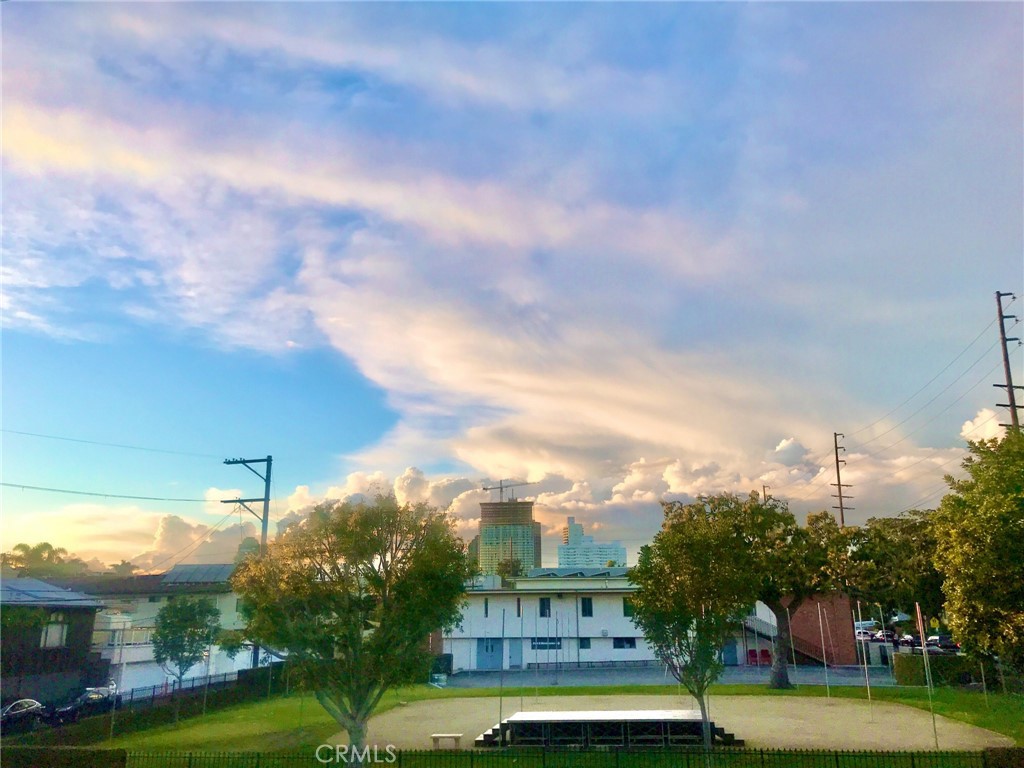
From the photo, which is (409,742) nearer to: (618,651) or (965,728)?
(965,728)

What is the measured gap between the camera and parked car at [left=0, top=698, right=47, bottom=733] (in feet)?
102

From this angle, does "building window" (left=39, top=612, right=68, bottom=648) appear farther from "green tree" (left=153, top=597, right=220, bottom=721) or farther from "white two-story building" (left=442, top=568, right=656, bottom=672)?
"white two-story building" (left=442, top=568, right=656, bottom=672)

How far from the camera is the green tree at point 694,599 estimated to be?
27.4 m

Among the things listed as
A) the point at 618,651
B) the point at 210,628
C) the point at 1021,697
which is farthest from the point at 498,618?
the point at 1021,697

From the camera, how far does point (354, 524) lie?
2233 cm

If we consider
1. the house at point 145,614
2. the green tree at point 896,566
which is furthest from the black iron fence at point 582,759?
the green tree at point 896,566

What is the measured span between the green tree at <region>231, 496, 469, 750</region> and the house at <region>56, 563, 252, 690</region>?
15214 millimetres

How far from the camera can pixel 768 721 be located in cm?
3206

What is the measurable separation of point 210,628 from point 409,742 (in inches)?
767

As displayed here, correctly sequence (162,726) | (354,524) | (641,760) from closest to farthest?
(354,524)
(641,760)
(162,726)

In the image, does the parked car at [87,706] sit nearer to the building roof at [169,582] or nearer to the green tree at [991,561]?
the building roof at [169,582]

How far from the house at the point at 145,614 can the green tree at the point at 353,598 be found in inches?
599

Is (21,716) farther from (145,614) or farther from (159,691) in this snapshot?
(145,614)

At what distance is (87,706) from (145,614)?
22.9 metres
